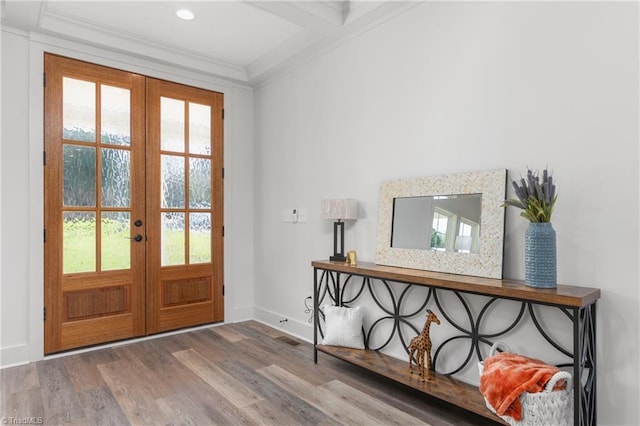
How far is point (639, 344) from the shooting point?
1.71 m

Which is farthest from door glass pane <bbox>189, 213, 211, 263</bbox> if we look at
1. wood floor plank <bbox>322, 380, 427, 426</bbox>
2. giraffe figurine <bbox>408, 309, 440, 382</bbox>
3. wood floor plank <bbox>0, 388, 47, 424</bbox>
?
giraffe figurine <bbox>408, 309, 440, 382</bbox>

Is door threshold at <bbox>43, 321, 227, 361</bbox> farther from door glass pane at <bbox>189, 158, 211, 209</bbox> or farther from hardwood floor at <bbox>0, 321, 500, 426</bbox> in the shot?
door glass pane at <bbox>189, 158, 211, 209</bbox>

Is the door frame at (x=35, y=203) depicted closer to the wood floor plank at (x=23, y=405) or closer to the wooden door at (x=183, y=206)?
the wood floor plank at (x=23, y=405)

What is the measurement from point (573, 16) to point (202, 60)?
10.1 ft

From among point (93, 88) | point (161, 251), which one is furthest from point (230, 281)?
point (93, 88)

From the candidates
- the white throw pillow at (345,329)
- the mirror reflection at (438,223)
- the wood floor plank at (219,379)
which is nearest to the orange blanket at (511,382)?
the mirror reflection at (438,223)

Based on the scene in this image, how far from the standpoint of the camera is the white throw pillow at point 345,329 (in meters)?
2.82

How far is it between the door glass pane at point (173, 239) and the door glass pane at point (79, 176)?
645mm

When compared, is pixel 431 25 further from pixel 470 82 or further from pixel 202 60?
pixel 202 60

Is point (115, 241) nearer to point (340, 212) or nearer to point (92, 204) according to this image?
point (92, 204)

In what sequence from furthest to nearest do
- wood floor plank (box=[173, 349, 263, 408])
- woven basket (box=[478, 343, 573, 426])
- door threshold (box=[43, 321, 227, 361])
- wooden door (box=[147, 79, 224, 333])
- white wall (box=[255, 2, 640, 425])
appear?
wooden door (box=[147, 79, 224, 333]), door threshold (box=[43, 321, 227, 361]), wood floor plank (box=[173, 349, 263, 408]), white wall (box=[255, 2, 640, 425]), woven basket (box=[478, 343, 573, 426])

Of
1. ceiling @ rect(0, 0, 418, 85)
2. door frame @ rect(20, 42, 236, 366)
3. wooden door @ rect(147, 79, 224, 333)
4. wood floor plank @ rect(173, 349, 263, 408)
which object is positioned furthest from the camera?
wooden door @ rect(147, 79, 224, 333)

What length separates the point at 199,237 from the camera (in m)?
3.93

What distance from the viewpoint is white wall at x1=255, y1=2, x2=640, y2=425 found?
1.76 meters
